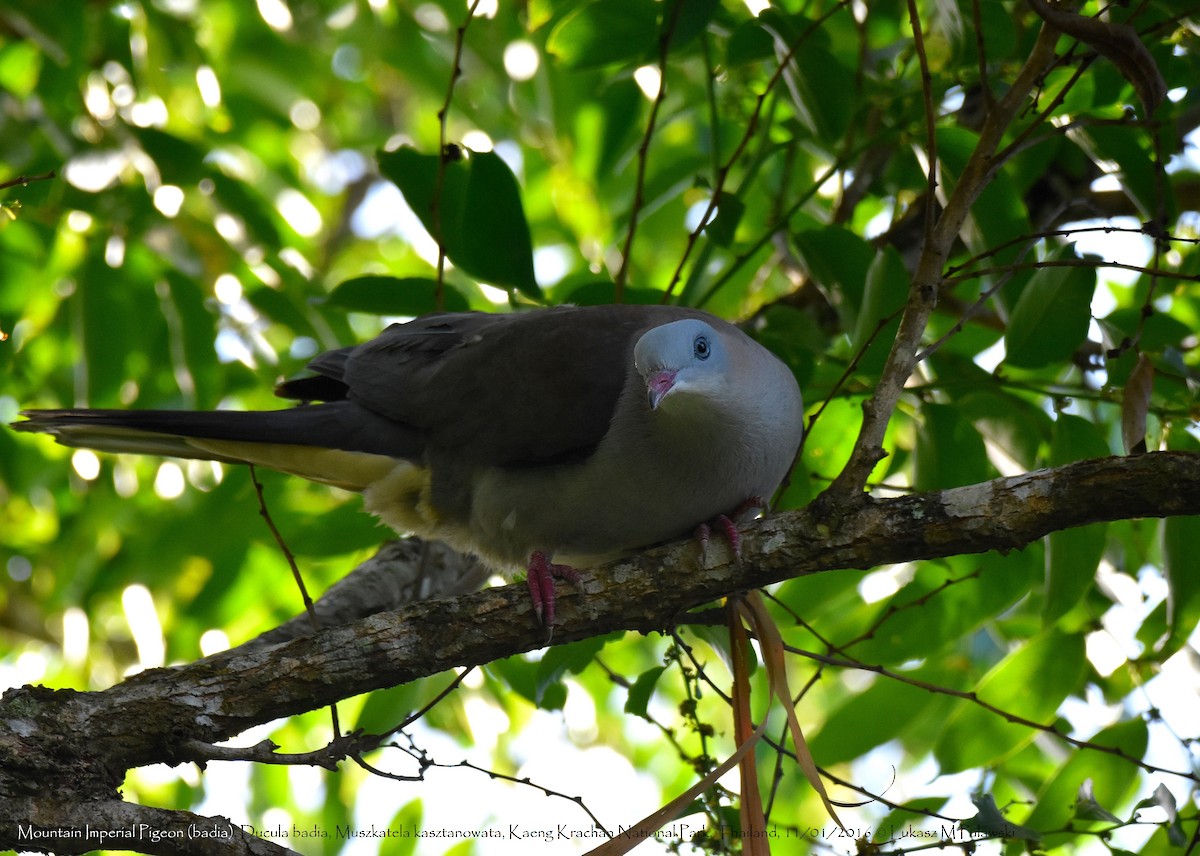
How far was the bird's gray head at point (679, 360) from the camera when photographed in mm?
2658

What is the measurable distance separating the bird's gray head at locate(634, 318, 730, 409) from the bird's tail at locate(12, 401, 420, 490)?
0.94m

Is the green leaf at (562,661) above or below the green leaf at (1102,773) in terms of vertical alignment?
above

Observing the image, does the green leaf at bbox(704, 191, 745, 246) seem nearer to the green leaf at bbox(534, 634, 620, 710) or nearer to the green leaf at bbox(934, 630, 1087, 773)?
the green leaf at bbox(534, 634, 620, 710)

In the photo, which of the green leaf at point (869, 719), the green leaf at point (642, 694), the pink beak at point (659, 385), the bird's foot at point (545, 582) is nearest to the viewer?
the bird's foot at point (545, 582)

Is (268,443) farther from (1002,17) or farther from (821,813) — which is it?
(821,813)

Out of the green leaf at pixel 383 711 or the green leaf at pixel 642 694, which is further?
the green leaf at pixel 383 711

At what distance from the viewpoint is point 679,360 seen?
269cm

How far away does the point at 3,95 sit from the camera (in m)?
4.10

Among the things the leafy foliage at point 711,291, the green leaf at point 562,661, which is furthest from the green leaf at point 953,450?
the green leaf at point 562,661

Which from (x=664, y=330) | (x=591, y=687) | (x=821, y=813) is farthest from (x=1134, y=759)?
(x=821, y=813)

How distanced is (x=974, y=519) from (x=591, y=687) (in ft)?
11.1

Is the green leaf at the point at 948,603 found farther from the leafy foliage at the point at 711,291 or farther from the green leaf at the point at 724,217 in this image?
the green leaf at the point at 724,217

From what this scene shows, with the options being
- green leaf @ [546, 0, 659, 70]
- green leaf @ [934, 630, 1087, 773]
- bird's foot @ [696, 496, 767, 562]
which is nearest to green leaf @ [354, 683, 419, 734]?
bird's foot @ [696, 496, 767, 562]

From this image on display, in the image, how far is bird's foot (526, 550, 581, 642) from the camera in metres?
Answer: 2.40
